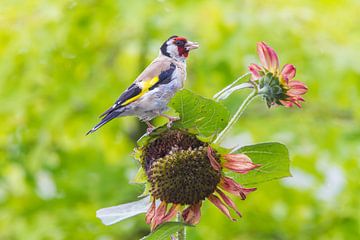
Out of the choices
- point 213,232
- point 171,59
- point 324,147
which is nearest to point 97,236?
point 213,232

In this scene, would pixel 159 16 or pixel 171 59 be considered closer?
pixel 171 59

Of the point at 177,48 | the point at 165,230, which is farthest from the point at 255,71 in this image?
the point at 177,48

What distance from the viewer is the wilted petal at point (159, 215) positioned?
1.87m

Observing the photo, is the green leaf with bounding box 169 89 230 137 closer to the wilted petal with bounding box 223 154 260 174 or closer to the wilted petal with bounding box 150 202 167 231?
the wilted petal with bounding box 223 154 260 174

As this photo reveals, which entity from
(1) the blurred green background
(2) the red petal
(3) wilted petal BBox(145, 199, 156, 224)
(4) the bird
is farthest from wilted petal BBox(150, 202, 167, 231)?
(1) the blurred green background

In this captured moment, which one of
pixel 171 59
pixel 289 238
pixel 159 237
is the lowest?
pixel 159 237

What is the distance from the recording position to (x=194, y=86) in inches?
252

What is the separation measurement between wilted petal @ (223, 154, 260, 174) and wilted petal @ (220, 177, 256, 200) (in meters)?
0.05

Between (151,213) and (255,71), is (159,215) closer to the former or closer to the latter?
(151,213)

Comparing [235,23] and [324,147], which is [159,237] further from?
[324,147]

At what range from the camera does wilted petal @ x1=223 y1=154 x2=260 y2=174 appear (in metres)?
1.79

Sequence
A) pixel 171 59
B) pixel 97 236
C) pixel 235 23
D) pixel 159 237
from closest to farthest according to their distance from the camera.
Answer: pixel 159 237 < pixel 171 59 < pixel 235 23 < pixel 97 236

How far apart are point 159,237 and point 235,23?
424cm

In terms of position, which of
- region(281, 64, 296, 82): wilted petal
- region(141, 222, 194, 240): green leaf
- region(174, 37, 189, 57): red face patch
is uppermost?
region(174, 37, 189, 57): red face patch
